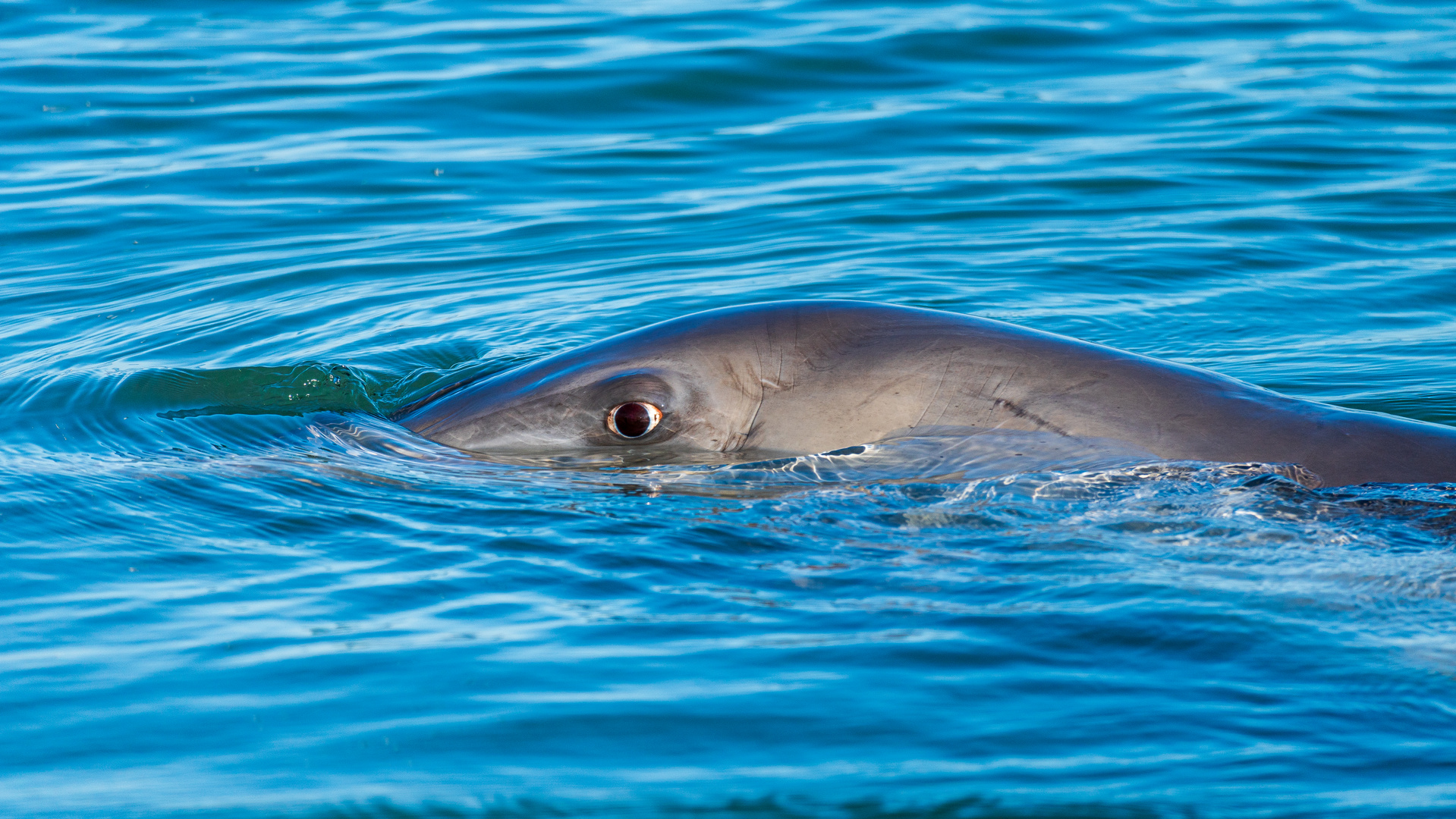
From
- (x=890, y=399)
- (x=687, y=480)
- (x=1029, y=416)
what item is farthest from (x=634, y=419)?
(x=1029, y=416)

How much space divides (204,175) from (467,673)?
A: 8471 mm

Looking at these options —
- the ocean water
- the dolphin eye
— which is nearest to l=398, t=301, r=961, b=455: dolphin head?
the dolphin eye

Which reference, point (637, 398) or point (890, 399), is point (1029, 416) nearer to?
point (890, 399)

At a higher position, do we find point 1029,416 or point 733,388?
point 733,388

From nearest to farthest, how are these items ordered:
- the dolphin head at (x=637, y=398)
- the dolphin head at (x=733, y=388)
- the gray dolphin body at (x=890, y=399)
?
the gray dolphin body at (x=890, y=399) → the dolphin head at (x=733, y=388) → the dolphin head at (x=637, y=398)

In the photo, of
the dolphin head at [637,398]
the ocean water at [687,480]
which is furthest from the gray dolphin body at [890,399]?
the ocean water at [687,480]

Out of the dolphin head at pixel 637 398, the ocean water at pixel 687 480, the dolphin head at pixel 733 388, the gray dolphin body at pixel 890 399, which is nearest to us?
the ocean water at pixel 687 480

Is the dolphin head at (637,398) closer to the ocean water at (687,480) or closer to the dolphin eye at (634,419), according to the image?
the dolphin eye at (634,419)

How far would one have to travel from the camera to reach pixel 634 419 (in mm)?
5234

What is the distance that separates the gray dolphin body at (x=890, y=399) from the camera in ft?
15.9

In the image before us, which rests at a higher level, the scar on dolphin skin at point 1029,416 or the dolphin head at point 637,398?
the dolphin head at point 637,398

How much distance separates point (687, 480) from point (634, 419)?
30cm

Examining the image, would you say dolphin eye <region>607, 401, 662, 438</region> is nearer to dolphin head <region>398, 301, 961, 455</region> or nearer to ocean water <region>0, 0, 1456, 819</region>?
dolphin head <region>398, 301, 961, 455</region>

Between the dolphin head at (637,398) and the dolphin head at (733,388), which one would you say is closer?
the dolphin head at (733,388)
